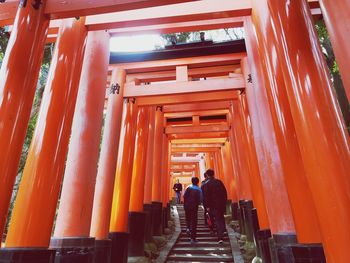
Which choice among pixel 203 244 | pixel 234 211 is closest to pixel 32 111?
pixel 203 244

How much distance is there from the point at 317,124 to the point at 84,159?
3613 mm

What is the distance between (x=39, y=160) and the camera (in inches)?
146

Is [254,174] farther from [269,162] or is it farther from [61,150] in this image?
[61,150]

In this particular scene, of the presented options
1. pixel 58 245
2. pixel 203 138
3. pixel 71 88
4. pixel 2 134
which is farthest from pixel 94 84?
pixel 203 138

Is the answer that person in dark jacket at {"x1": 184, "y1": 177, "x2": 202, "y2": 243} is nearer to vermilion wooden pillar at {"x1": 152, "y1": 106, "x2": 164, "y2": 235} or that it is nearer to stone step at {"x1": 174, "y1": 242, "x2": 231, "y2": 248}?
stone step at {"x1": 174, "y1": 242, "x2": 231, "y2": 248}

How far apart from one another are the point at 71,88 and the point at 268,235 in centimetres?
460

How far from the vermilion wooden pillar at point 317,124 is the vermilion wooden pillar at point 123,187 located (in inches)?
186

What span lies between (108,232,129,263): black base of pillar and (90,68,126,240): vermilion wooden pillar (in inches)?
31.2

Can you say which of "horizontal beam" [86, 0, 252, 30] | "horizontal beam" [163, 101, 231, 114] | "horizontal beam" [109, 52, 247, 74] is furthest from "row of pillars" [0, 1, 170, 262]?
"horizontal beam" [163, 101, 231, 114]

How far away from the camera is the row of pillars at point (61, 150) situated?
3.30 m

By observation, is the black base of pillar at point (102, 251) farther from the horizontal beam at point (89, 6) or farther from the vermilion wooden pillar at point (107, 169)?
the horizontal beam at point (89, 6)

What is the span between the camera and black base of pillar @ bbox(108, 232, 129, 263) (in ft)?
19.4

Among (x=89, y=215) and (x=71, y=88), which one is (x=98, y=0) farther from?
(x=89, y=215)

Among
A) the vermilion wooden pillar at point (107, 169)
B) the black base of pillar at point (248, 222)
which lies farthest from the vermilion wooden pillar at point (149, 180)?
the black base of pillar at point (248, 222)
